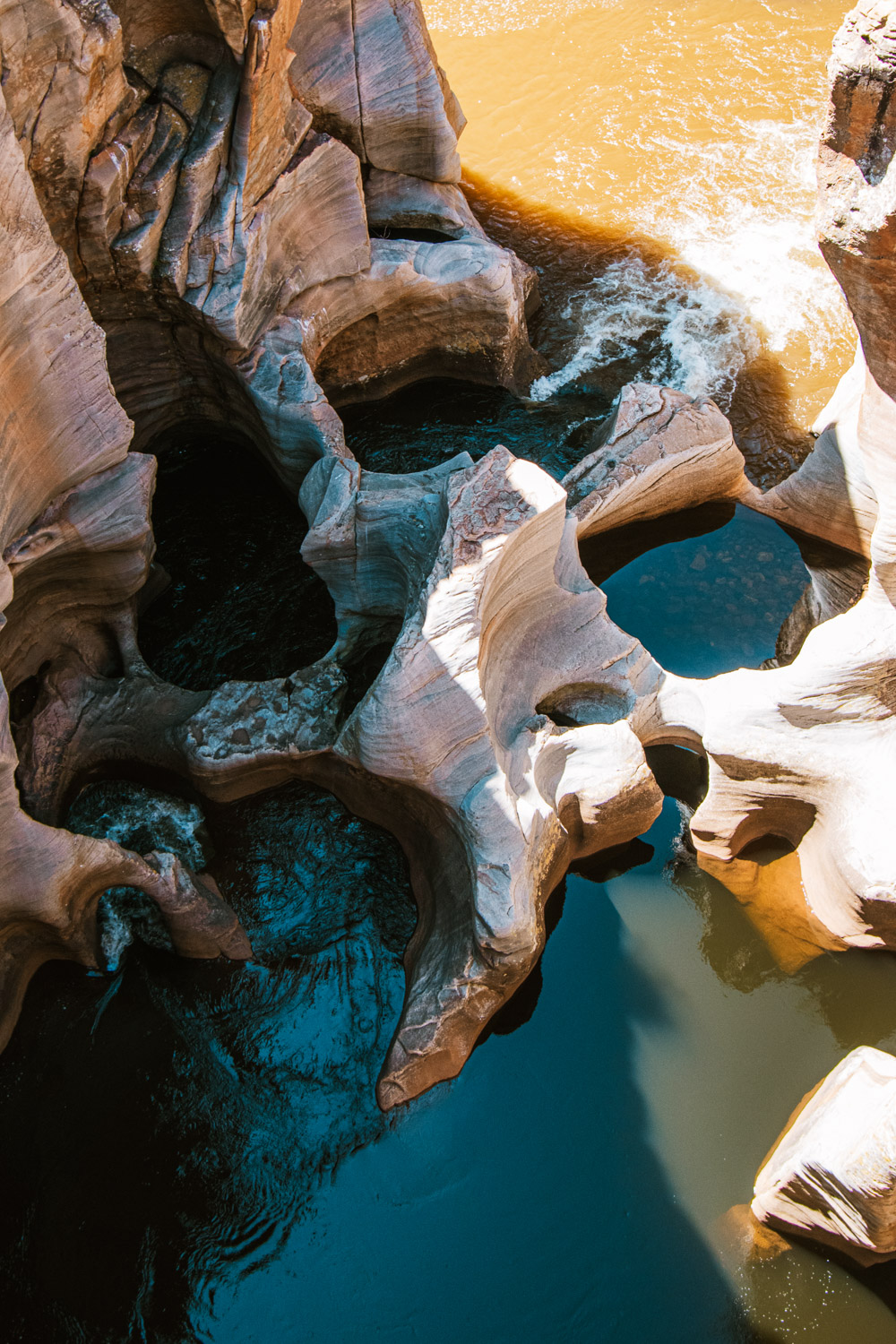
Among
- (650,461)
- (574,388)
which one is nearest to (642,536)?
(650,461)

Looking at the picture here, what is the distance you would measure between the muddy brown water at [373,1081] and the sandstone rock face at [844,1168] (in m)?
0.19

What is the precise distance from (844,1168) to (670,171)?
9053mm

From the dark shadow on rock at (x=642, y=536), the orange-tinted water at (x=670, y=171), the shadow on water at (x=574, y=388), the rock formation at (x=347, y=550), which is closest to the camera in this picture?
the rock formation at (x=347, y=550)

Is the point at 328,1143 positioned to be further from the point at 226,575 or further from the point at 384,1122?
the point at 226,575

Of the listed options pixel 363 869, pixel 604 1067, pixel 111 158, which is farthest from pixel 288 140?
pixel 604 1067

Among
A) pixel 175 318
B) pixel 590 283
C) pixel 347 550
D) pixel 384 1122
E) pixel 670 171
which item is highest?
pixel 175 318

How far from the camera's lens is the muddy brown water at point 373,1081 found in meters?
4.39

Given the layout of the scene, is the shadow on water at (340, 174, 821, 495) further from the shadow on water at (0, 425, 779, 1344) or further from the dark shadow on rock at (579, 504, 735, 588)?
the shadow on water at (0, 425, 779, 1344)

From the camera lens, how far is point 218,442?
7.53 m

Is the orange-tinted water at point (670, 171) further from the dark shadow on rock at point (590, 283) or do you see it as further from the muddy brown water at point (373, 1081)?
the muddy brown water at point (373, 1081)

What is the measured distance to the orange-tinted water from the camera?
832cm

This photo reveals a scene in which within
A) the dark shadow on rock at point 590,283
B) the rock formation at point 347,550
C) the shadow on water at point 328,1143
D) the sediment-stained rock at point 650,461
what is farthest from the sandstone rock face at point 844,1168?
the dark shadow on rock at point 590,283

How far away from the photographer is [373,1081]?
4.86m

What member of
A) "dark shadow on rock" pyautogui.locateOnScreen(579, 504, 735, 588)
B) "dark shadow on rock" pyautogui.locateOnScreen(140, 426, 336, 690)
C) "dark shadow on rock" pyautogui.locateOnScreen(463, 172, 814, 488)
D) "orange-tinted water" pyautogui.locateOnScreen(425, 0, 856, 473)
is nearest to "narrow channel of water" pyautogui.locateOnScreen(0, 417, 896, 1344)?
"dark shadow on rock" pyautogui.locateOnScreen(140, 426, 336, 690)
